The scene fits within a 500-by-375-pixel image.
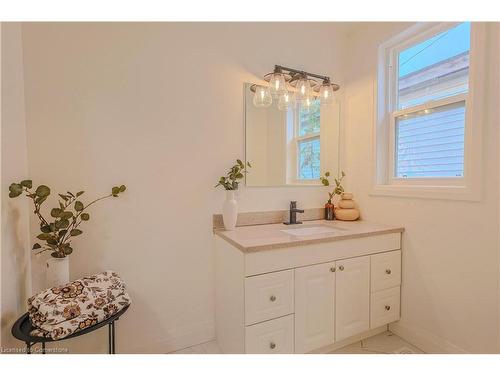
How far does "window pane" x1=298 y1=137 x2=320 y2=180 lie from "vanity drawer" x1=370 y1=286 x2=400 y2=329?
38.4 inches

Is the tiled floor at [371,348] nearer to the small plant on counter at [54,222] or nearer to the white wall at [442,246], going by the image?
the white wall at [442,246]

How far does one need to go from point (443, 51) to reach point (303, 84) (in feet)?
2.88

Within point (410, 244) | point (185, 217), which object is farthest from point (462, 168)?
point (185, 217)

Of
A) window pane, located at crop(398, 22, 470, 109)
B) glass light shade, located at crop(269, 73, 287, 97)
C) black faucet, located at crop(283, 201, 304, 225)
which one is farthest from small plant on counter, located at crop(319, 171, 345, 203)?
glass light shade, located at crop(269, 73, 287, 97)

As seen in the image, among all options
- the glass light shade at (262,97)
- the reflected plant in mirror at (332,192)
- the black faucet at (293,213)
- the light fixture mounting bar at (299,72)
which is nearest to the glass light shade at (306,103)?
the light fixture mounting bar at (299,72)

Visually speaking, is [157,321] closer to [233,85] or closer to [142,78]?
[142,78]

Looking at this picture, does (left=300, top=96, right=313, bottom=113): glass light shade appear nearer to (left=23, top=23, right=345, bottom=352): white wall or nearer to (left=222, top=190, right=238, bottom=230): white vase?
(left=23, top=23, right=345, bottom=352): white wall

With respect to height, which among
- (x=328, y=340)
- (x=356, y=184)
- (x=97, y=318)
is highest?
(x=356, y=184)

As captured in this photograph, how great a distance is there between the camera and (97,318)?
1067 mm

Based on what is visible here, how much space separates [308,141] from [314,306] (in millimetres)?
1245

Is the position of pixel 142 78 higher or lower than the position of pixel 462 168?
higher

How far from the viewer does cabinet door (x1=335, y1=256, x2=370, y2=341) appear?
1.47 metres

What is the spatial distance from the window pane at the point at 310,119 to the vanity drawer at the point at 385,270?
3.53 feet

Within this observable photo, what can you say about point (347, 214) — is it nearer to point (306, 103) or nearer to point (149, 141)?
point (306, 103)
